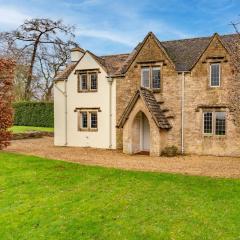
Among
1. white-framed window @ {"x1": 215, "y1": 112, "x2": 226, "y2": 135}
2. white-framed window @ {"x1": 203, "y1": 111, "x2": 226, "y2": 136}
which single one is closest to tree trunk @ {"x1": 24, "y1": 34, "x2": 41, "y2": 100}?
white-framed window @ {"x1": 203, "y1": 111, "x2": 226, "y2": 136}

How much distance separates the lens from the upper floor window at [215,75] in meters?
25.1

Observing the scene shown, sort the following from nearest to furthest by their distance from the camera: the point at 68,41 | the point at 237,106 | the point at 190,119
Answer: the point at 237,106
the point at 190,119
the point at 68,41

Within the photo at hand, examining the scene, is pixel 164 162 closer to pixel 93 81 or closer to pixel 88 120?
pixel 88 120

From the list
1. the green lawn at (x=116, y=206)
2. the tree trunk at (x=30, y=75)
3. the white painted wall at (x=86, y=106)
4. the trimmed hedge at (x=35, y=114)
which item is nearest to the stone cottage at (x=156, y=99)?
the white painted wall at (x=86, y=106)

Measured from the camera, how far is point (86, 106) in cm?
2997

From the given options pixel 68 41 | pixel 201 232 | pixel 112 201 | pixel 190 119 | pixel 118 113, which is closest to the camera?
pixel 201 232

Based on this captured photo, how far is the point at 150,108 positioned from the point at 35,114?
28.3 meters

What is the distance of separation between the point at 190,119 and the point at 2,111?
43.3ft

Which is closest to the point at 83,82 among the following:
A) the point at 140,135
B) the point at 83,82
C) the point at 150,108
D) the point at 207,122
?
the point at 83,82

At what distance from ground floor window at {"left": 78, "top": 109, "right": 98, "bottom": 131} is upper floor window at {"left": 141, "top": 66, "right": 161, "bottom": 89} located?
520cm

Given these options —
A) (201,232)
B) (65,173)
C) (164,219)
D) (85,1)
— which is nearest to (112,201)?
(164,219)

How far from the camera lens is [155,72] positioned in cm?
2703

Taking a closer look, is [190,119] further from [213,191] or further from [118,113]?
[213,191]

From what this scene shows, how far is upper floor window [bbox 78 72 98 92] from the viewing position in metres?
29.7
